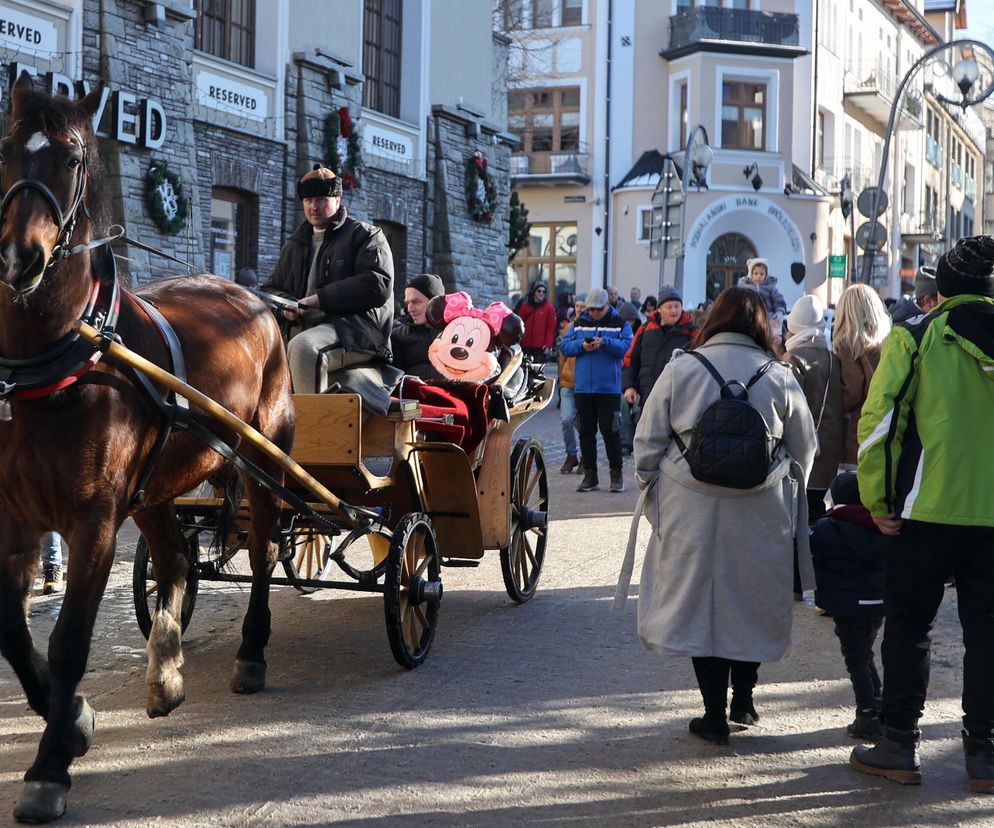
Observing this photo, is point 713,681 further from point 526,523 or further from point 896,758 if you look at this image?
point 526,523

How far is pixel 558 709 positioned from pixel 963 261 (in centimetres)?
245

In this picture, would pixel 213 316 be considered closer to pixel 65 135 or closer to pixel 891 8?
pixel 65 135

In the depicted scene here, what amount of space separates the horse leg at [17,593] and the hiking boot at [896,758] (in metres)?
3.00

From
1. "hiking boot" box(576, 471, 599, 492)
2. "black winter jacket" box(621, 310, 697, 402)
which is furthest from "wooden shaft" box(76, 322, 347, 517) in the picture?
"hiking boot" box(576, 471, 599, 492)

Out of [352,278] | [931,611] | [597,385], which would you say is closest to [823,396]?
[352,278]

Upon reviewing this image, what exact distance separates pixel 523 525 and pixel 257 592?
2.34m

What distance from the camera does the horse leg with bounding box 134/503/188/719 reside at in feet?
17.5

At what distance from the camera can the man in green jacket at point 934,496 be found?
483 cm

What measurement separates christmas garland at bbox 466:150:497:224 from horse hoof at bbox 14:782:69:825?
2028 centimetres

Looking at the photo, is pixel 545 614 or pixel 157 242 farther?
pixel 157 242

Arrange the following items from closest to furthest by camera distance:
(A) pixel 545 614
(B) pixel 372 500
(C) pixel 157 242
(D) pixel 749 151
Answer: (B) pixel 372 500, (A) pixel 545 614, (C) pixel 157 242, (D) pixel 749 151

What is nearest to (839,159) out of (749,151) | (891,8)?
(749,151)

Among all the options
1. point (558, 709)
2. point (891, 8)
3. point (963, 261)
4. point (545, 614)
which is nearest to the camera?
point (963, 261)

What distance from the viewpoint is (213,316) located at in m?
5.87
